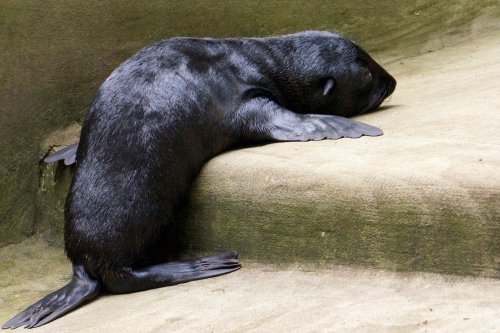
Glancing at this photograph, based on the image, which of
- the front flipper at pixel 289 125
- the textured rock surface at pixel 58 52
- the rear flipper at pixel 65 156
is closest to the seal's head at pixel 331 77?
the front flipper at pixel 289 125

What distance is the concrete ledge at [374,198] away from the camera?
401 cm

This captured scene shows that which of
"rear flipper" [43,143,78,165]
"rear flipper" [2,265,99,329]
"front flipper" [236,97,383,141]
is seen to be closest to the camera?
"rear flipper" [2,265,99,329]

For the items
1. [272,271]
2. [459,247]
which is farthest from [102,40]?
[459,247]

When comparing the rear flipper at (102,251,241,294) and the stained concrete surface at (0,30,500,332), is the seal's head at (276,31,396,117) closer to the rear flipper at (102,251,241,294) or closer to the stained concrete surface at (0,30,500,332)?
the stained concrete surface at (0,30,500,332)

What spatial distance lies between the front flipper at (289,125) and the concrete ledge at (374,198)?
0.37 feet

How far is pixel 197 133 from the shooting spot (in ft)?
16.7

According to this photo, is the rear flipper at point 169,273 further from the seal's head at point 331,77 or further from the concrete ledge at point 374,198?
the seal's head at point 331,77

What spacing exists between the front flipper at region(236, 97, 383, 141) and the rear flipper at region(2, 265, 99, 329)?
1250mm

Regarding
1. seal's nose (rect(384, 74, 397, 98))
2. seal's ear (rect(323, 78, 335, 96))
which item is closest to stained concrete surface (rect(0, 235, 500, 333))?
seal's ear (rect(323, 78, 335, 96))

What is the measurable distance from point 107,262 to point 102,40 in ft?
6.90

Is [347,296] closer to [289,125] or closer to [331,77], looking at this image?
[289,125]

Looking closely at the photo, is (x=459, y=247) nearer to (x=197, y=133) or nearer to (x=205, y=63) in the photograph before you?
(x=197, y=133)

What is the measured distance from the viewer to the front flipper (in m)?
5.19

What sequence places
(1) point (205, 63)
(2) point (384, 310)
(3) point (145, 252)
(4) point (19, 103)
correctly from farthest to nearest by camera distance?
1. (4) point (19, 103)
2. (1) point (205, 63)
3. (3) point (145, 252)
4. (2) point (384, 310)
